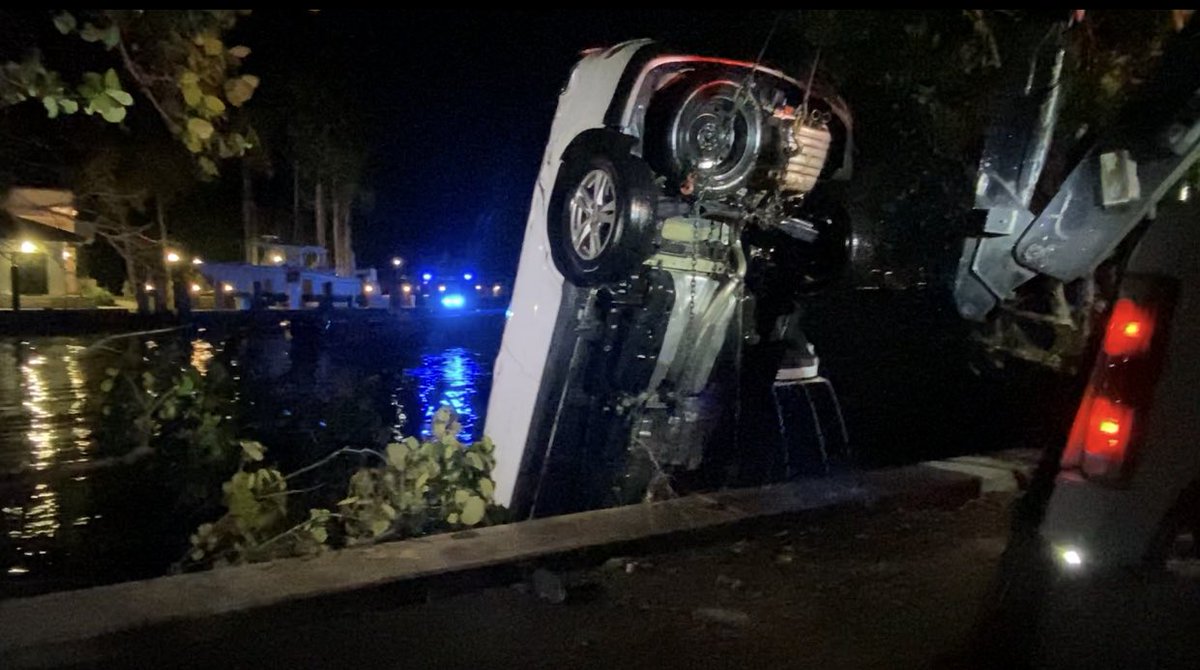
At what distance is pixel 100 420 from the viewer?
9.60 metres

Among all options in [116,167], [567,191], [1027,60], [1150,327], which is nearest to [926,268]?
[1027,60]

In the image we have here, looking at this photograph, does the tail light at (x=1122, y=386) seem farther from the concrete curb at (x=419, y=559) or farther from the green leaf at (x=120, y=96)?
the green leaf at (x=120, y=96)

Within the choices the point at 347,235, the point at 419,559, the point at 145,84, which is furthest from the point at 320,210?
the point at 419,559

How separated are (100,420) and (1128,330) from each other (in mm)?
9246

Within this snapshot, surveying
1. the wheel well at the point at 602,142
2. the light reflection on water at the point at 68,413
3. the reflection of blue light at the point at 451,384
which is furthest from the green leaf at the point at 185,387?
the wheel well at the point at 602,142

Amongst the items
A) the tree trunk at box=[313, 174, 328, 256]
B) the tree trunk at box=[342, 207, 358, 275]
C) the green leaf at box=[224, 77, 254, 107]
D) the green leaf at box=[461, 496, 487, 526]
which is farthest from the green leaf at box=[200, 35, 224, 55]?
the tree trunk at box=[342, 207, 358, 275]

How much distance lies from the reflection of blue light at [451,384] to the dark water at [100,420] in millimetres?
22

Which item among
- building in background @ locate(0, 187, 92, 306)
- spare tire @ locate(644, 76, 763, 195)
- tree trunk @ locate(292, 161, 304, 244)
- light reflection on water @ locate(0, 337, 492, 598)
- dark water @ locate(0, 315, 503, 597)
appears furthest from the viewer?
tree trunk @ locate(292, 161, 304, 244)

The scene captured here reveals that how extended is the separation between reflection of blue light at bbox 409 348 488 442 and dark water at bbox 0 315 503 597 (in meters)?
0.02

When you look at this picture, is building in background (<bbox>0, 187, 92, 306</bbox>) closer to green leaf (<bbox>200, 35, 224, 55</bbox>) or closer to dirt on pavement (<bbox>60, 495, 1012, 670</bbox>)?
green leaf (<bbox>200, 35, 224, 55</bbox>)

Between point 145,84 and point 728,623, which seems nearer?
point 728,623

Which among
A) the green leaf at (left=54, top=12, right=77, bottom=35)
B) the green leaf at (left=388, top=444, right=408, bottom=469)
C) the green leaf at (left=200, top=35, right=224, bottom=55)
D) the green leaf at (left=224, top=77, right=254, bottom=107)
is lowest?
the green leaf at (left=388, top=444, right=408, bottom=469)

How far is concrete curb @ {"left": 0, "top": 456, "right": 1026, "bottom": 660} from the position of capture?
3.90 meters

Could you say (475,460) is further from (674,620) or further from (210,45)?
(210,45)
